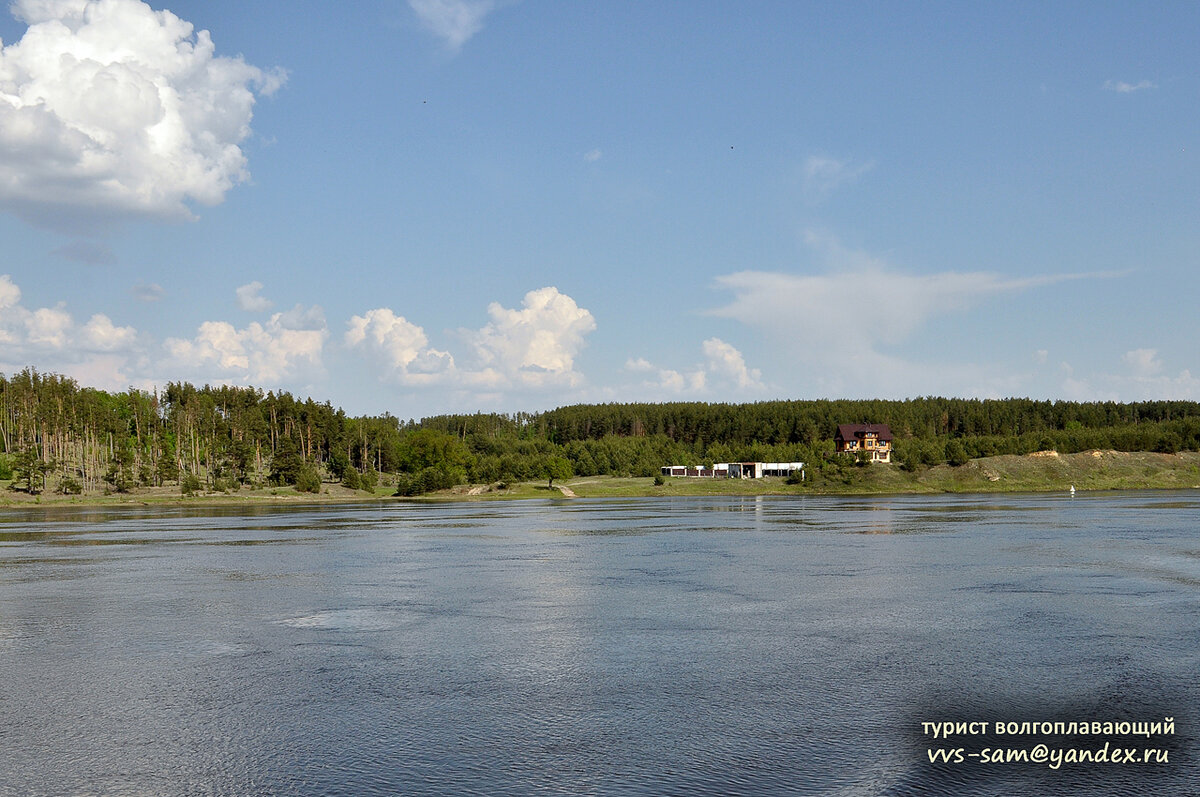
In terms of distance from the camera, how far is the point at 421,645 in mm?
25047

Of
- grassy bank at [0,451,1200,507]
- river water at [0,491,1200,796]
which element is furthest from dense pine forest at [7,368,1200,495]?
river water at [0,491,1200,796]

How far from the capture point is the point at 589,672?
854 inches

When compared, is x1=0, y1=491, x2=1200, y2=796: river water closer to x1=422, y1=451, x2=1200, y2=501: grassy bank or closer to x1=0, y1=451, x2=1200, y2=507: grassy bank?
x1=0, y1=451, x2=1200, y2=507: grassy bank

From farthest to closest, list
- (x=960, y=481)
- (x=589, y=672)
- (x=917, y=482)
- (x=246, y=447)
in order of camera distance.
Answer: (x=960, y=481), (x=917, y=482), (x=246, y=447), (x=589, y=672)

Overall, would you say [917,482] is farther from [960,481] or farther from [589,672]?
[589,672]

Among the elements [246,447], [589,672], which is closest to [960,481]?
[246,447]

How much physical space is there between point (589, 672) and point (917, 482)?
15870 cm

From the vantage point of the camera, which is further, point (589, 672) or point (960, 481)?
point (960, 481)

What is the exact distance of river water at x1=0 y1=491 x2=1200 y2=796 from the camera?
14742 mm

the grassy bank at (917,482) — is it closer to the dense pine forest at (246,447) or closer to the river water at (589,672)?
the dense pine forest at (246,447)

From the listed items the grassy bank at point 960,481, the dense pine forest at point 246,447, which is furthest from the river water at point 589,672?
the grassy bank at point 960,481

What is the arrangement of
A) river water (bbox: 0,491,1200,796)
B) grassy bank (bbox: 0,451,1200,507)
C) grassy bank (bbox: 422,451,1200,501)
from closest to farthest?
river water (bbox: 0,491,1200,796) → grassy bank (bbox: 0,451,1200,507) → grassy bank (bbox: 422,451,1200,501)

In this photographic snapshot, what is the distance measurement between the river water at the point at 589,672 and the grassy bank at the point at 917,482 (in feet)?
380

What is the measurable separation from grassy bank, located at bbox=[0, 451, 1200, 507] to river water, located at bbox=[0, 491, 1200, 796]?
116 m
